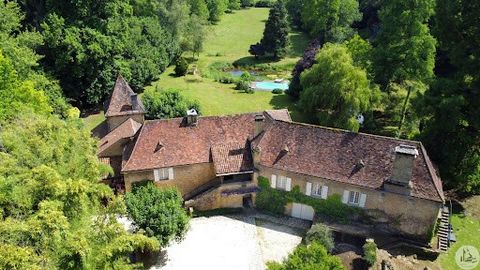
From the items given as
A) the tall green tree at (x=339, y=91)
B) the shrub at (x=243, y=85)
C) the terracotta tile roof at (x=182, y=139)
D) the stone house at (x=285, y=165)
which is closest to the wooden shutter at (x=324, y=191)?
the stone house at (x=285, y=165)

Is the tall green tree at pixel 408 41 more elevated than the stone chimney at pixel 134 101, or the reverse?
the tall green tree at pixel 408 41

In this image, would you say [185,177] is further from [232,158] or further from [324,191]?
[324,191]

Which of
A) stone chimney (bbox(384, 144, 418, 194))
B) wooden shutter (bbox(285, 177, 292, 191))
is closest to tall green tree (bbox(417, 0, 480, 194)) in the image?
stone chimney (bbox(384, 144, 418, 194))

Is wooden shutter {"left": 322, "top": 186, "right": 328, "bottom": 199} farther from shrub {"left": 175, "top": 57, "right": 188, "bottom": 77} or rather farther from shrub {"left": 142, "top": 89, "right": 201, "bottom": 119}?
shrub {"left": 175, "top": 57, "right": 188, "bottom": 77}

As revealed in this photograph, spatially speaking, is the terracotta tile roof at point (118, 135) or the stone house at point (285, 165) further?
the terracotta tile roof at point (118, 135)

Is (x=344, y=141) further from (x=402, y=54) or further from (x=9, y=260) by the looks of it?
(x=9, y=260)

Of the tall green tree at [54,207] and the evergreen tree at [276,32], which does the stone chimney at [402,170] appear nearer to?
the tall green tree at [54,207]

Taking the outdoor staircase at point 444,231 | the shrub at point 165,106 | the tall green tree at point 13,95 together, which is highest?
the tall green tree at point 13,95

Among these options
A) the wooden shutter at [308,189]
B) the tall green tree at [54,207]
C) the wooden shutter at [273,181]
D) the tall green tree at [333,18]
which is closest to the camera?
the tall green tree at [54,207]
